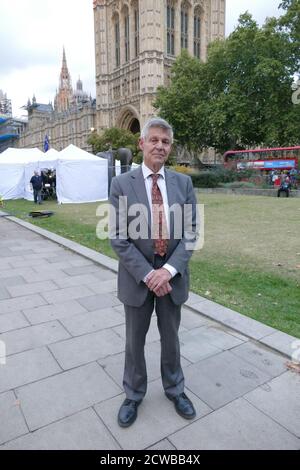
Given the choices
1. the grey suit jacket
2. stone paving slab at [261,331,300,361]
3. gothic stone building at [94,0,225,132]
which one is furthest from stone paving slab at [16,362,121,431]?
gothic stone building at [94,0,225,132]

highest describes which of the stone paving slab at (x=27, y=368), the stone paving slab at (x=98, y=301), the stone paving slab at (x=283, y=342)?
the stone paving slab at (x=283, y=342)

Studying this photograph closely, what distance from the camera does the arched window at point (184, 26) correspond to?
60062 millimetres

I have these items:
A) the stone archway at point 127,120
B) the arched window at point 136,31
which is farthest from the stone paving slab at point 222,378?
the arched window at point 136,31

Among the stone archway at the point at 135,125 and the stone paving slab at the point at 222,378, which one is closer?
the stone paving slab at the point at 222,378

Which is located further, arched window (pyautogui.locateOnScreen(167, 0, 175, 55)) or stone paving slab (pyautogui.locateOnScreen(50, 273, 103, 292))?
arched window (pyautogui.locateOnScreen(167, 0, 175, 55))

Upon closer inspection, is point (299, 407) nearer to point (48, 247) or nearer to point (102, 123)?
point (48, 247)

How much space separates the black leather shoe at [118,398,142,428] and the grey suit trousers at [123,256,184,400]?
0.13 ft

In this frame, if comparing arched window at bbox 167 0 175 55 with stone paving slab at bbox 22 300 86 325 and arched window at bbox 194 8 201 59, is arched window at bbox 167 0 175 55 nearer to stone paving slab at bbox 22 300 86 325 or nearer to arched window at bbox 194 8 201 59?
arched window at bbox 194 8 201 59

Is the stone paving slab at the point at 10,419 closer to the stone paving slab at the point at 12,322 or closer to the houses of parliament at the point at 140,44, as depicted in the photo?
the stone paving slab at the point at 12,322

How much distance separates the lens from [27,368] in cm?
286

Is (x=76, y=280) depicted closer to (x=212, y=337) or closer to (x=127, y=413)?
(x=212, y=337)

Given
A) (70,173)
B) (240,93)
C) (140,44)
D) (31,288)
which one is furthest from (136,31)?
(31,288)

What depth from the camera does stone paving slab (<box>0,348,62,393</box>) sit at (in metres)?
2.67
